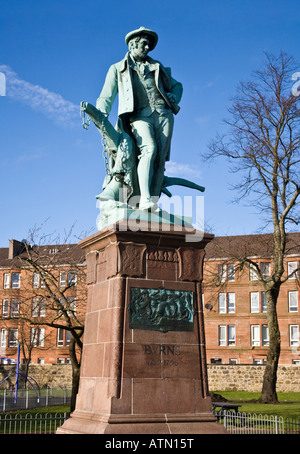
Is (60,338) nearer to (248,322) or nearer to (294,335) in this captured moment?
(248,322)

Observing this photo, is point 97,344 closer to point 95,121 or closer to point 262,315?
point 95,121

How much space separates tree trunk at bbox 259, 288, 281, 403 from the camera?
2539 cm

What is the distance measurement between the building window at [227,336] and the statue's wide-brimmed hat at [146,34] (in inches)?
1739

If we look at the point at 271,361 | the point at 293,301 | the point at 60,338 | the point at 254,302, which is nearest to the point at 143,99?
the point at 271,361

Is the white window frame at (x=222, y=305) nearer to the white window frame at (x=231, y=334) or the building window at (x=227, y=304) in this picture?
the building window at (x=227, y=304)

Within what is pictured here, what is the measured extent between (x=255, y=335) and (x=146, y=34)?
145 ft

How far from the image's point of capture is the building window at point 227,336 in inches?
2026

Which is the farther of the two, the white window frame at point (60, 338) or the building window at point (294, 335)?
the white window frame at point (60, 338)

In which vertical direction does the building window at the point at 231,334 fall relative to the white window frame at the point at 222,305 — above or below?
below


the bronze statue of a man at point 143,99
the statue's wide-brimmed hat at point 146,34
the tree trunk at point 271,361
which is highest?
the statue's wide-brimmed hat at point 146,34

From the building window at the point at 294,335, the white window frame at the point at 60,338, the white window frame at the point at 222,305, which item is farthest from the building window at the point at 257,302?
the white window frame at the point at 60,338

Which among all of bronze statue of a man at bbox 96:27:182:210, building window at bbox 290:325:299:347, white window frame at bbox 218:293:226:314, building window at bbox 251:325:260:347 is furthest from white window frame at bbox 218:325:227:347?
bronze statue of a man at bbox 96:27:182:210

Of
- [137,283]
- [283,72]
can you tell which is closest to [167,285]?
[137,283]
